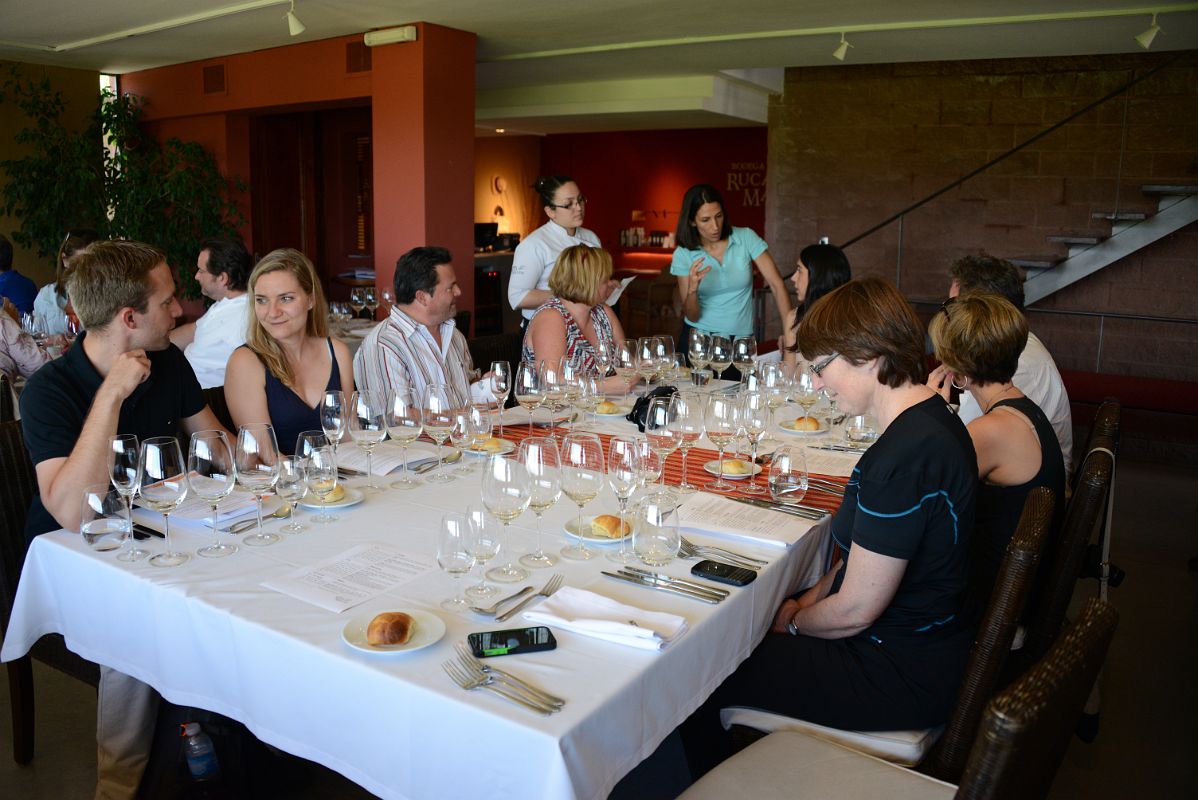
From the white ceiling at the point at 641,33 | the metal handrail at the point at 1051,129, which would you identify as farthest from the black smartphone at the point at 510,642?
the metal handrail at the point at 1051,129

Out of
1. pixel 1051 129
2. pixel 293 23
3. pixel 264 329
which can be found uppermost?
pixel 293 23

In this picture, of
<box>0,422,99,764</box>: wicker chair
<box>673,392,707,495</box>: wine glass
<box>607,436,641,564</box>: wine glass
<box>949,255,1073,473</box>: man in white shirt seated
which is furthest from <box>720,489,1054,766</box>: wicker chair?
<box>0,422,99,764</box>: wicker chair

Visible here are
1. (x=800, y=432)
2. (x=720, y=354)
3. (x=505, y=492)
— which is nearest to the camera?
(x=505, y=492)

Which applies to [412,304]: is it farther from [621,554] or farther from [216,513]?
[621,554]

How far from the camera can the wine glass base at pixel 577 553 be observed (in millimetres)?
1985

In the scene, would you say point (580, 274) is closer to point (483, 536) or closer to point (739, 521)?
point (739, 521)

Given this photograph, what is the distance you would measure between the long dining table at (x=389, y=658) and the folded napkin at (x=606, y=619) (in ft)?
0.06

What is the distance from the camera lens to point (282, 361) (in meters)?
2.93

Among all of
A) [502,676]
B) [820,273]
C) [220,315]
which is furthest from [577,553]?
[220,315]

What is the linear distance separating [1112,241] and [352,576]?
7.30 meters

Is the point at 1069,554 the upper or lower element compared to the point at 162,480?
lower

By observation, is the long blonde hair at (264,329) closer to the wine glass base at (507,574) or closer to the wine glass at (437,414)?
the wine glass at (437,414)

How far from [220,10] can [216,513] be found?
5.46m

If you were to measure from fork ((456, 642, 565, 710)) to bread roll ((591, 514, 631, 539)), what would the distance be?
0.57 metres
